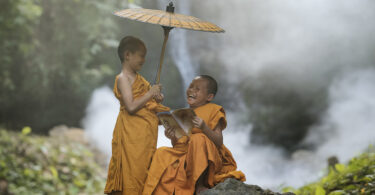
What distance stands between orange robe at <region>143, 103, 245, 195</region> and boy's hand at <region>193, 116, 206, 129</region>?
11cm

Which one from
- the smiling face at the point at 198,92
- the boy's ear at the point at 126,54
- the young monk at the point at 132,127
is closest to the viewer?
the young monk at the point at 132,127

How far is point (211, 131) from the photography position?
Answer: 341 cm

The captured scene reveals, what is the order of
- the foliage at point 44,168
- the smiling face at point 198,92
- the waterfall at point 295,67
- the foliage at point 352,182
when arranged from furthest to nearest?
1. the waterfall at point 295,67
2. the foliage at point 44,168
3. the foliage at point 352,182
4. the smiling face at point 198,92

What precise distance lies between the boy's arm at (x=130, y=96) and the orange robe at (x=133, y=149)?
0.08 metres

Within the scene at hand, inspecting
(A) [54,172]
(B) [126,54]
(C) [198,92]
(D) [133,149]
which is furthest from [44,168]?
(C) [198,92]

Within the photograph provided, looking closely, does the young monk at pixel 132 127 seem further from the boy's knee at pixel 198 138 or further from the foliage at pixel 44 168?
the foliage at pixel 44 168

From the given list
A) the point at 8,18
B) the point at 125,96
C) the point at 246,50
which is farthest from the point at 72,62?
the point at 125,96

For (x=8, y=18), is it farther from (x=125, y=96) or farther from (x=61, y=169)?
(x=125, y=96)

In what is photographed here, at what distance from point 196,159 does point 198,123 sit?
32cm

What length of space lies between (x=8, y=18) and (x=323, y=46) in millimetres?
9172

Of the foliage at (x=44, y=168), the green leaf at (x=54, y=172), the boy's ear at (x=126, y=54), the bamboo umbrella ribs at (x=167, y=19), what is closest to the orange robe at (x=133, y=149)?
the boy's ear at (x=126, y=54)

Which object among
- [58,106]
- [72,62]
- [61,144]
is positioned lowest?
[61,144]

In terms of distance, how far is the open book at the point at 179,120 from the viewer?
3.35m

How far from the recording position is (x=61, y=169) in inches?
329
